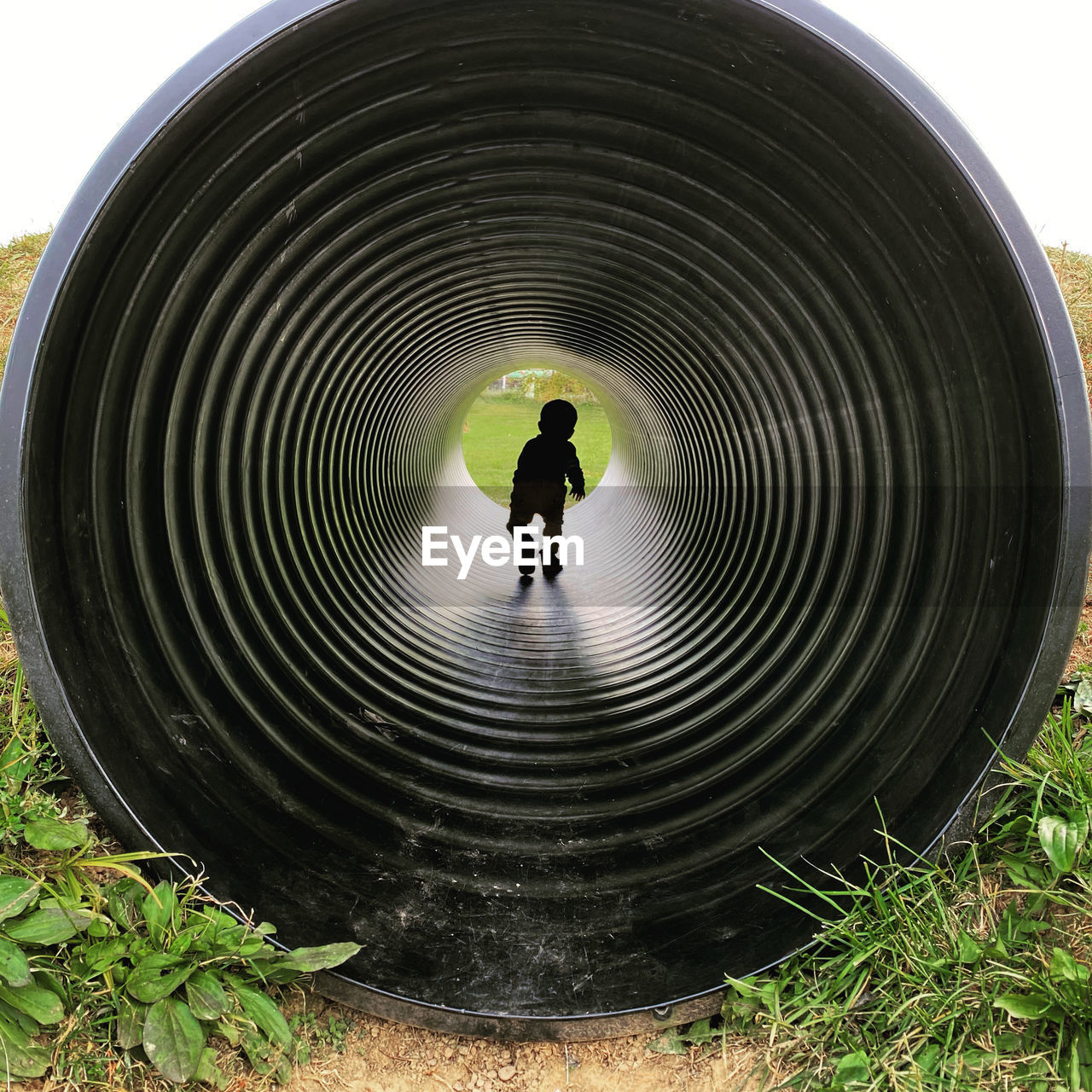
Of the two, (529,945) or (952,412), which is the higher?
(952,412)

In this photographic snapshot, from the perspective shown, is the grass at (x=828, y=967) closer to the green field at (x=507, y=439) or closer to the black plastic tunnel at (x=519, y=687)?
the black plastic tunnel at (x=519, y=687)

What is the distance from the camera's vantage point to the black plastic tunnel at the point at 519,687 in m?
2.11

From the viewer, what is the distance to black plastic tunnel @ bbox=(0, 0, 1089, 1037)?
6.93ft

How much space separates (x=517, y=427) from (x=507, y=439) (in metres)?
1.30

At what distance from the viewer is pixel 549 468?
A: 6258mm

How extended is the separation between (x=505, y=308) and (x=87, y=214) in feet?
11.7

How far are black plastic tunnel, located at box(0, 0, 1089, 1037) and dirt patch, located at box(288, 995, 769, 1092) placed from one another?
Answer: 168 mm

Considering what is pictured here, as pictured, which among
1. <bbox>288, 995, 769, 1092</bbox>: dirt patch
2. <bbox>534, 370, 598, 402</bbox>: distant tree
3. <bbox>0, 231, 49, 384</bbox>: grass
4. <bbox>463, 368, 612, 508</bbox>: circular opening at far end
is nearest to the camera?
<bbox>288, 995, 769, 1092</bbox>: dirt patch

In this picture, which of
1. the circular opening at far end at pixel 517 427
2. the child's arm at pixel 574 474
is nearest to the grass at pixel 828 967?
the child's arm at pixel 574 474

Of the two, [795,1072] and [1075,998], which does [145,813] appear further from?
[1075,998]

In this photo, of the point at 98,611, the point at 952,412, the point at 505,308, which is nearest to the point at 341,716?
the point at 98,611

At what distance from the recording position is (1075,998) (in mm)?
2070

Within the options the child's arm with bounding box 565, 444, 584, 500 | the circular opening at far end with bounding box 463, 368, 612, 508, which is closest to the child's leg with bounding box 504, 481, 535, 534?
the child's arm with bounding box 565, 444, 584, 500

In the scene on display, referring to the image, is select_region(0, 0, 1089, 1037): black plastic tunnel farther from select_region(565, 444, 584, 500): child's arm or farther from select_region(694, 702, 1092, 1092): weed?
select_region(565, 444, 584, 500): child's arm
